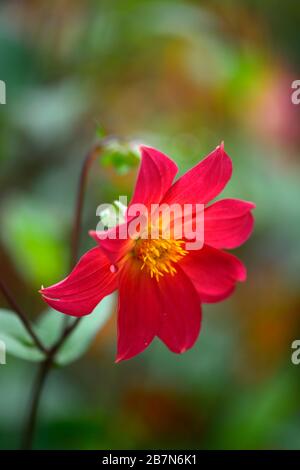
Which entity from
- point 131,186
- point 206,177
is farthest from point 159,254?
point 131,186

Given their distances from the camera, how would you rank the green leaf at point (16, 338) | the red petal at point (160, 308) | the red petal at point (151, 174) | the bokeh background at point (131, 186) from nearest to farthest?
1. the red petal at point (151, 174)
2. the red petal at point (160, 308)
3. the green leaf at point (16, 338)
4. the bokeh background at point (131, 186)

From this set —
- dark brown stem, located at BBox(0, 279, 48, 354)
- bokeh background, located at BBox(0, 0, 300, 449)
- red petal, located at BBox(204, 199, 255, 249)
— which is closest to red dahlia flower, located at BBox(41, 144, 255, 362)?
red petal, located at BBox(204, 199, 255, 249)

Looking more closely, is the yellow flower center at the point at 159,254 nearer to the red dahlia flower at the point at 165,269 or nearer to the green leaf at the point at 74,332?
the red dahlia flower at the point at 165,269

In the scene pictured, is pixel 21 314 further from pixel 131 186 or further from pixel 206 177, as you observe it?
pixel 131 186

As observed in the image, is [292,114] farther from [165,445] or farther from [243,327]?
[165,445]

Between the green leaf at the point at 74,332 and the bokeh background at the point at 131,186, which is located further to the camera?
the bokeh background at the point at 131,186

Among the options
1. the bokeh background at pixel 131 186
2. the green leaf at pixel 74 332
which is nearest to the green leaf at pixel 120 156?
the green leaf at pixel 74 332
